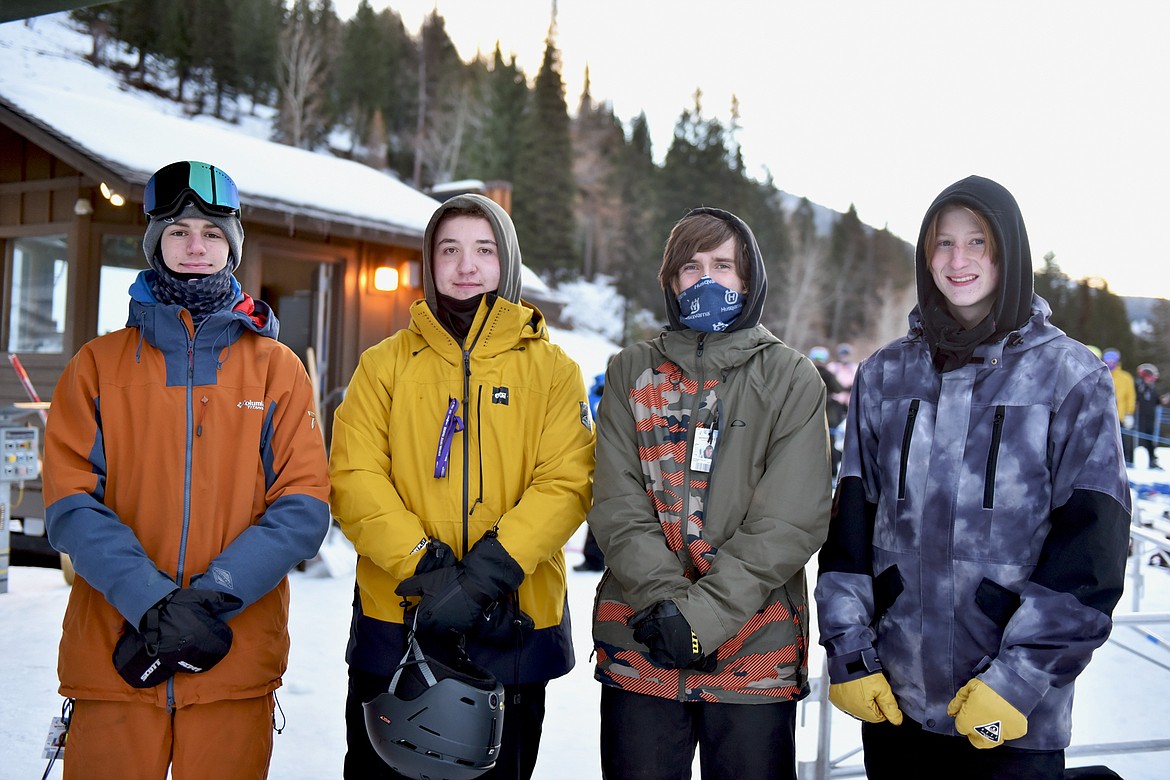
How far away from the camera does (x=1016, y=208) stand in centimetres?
199

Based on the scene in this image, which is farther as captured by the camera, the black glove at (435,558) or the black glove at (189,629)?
the black glove at (435,558)

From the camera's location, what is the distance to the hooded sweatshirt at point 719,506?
203cm

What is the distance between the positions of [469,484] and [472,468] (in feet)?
0.15

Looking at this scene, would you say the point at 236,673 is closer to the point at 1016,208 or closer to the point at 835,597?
the point at 835,597

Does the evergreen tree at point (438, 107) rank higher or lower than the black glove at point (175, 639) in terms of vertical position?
higher

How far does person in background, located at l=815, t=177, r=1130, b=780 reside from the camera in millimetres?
1750

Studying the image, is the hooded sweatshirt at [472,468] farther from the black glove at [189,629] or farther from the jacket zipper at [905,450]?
the jacket zipper at [905,450]

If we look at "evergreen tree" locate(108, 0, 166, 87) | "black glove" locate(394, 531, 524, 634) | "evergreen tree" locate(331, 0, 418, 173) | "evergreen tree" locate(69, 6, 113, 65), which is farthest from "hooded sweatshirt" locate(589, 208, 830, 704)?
"evergreen tree" locate(69, 6, 113, 65)

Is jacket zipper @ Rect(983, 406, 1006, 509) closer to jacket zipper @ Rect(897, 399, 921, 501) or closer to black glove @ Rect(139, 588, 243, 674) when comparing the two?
jacket zipper @ Rect(897, 399, 921, 501)

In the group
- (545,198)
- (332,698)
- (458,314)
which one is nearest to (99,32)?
(545,198)

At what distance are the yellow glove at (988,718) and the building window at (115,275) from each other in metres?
8.51

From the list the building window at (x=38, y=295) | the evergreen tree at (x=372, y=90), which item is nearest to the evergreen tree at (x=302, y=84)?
the evergreen tree at (x=372, y=90)

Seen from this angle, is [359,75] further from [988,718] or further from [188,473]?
[988,718]

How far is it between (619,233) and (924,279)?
Result: 167ft
